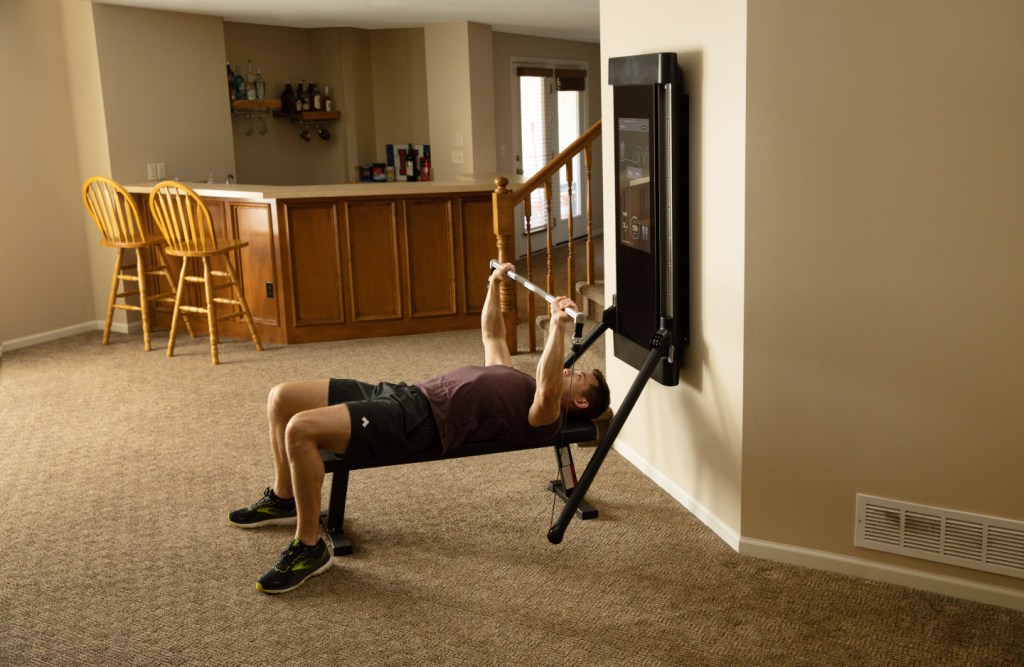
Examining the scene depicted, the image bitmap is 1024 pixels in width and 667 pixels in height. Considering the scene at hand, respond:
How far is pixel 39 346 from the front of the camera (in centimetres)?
657

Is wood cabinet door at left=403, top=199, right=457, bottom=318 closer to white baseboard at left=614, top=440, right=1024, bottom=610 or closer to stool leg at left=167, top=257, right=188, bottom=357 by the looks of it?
stool leg at left=167, top=257, right=188, bottom=357

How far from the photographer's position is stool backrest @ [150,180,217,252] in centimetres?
593

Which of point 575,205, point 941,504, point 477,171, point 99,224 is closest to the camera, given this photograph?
point 941,504

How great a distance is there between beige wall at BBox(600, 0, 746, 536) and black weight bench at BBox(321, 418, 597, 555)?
402mm

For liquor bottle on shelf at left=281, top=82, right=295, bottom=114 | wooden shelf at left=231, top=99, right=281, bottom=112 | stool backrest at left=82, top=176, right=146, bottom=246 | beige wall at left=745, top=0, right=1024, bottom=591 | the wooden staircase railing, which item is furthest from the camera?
liquor bottle on shelf at left=281, top=82, right=295, bottom=114

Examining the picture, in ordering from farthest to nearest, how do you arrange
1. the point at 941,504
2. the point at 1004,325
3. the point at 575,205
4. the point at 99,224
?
the point at 575,205 → the point at 99,224 → the point at 941,504 → the point at 1004,325

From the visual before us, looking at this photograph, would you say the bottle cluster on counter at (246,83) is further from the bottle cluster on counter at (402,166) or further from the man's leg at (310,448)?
the man's leg at (310,448)

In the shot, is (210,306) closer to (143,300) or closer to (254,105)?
(143,300)

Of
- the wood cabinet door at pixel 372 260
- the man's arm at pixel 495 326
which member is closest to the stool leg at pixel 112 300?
the wood cabinet door at pixel 372 260

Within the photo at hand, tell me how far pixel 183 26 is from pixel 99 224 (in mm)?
1750

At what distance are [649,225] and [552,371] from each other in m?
0.75

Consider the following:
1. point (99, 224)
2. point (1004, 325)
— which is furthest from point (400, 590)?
point (99, 224)

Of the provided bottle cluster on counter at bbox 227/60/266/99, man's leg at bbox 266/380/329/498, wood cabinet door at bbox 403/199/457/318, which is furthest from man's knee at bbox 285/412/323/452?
bottle cluster on counter at bbox 227/60/266/99

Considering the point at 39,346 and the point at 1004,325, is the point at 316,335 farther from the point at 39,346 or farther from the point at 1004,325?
the point at 1004,325
